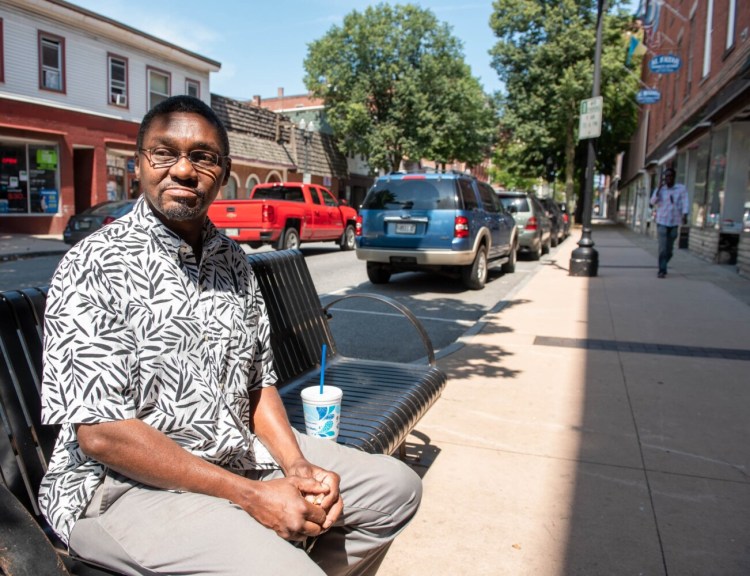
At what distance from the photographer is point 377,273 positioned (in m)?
10.8

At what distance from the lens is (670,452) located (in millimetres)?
3664

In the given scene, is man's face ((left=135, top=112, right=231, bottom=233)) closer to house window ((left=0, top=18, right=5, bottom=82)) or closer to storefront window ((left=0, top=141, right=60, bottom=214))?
house window ((left=0, top=18, right=5, bottom=82))

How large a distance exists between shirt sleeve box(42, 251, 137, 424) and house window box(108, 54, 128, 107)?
74.0ft

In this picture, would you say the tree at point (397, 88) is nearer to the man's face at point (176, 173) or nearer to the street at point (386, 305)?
the street at point (386, 305)

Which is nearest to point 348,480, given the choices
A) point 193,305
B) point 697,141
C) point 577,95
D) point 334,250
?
point 193,305

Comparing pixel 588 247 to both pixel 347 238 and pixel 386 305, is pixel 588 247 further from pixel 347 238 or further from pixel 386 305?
pixel 347 238

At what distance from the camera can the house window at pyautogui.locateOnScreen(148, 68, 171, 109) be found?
76.5ft

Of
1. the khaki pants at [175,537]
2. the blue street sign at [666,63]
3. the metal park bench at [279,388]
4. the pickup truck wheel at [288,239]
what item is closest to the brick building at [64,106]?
the pickup truck wheel at [288,239]

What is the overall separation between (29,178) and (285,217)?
9.92 metres

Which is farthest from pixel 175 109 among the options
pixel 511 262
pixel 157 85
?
pixel 157 85

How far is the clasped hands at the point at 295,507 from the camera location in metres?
1.74

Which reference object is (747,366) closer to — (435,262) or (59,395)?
(435,262)

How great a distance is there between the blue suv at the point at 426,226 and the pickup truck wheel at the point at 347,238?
7942mm

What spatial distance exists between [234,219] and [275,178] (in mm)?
16881
